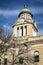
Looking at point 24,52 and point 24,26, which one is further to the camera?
point 24,26

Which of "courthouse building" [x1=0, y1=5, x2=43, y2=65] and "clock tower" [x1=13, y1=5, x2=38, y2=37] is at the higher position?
"clock tower" [x1=13, y1=5, x2=38, y2=37]

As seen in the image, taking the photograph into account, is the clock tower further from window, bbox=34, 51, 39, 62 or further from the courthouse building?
window, bbox=34, 51, 39, 62

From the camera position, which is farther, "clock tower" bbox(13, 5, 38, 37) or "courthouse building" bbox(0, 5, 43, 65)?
"clock tower" bbox(13, 5, 38, 37)

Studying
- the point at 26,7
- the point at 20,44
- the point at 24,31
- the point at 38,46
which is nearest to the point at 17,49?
the point at 20,44

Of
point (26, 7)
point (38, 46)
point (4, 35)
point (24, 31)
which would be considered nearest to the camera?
point (4, 35)

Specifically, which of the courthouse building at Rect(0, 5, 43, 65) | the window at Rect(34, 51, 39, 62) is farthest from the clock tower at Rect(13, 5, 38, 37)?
the window at Rect(34, 51, 39, 62)

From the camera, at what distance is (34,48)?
50000 mm

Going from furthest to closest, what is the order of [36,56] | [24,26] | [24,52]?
[24,26]
[24,52]
[36,56]

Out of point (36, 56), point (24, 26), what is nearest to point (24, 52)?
point (36, 56)

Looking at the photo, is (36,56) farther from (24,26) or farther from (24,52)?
(24,26)

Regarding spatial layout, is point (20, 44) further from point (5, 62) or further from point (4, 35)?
point (4, 35)

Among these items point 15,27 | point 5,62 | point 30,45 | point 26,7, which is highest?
point 26,7

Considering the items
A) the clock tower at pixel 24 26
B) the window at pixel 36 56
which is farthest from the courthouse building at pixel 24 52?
the clock tower at pixel 24 26

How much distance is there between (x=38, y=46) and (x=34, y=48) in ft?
Answer: 2.93
